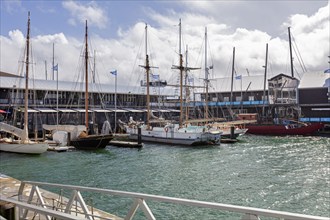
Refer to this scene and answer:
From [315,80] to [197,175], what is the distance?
58402 mm

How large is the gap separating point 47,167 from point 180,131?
23.8 meters

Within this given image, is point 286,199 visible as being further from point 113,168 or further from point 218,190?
point 113,168

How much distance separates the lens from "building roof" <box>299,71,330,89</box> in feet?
224

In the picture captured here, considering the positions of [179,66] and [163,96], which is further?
[163,96]

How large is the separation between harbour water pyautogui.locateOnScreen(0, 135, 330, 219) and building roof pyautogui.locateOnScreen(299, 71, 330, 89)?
36622 millimetres

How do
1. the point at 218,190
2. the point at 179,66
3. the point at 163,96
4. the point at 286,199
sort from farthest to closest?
the point at 163,96 → the point at 179,66 → the point at 218,190 → the point at 286,199

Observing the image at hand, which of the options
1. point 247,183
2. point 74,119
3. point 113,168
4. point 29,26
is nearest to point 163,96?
point 74,119

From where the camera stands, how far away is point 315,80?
71375mm

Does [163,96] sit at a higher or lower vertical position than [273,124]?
higher

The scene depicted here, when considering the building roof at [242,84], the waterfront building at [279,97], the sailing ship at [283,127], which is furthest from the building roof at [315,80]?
the sailing ship at [283,127]

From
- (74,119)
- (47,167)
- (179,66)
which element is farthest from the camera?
(74,119)

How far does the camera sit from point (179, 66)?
52.1m

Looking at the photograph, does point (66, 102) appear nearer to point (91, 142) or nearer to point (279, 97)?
point (91, 142)

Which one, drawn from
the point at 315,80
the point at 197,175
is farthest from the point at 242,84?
the point at 197,175
